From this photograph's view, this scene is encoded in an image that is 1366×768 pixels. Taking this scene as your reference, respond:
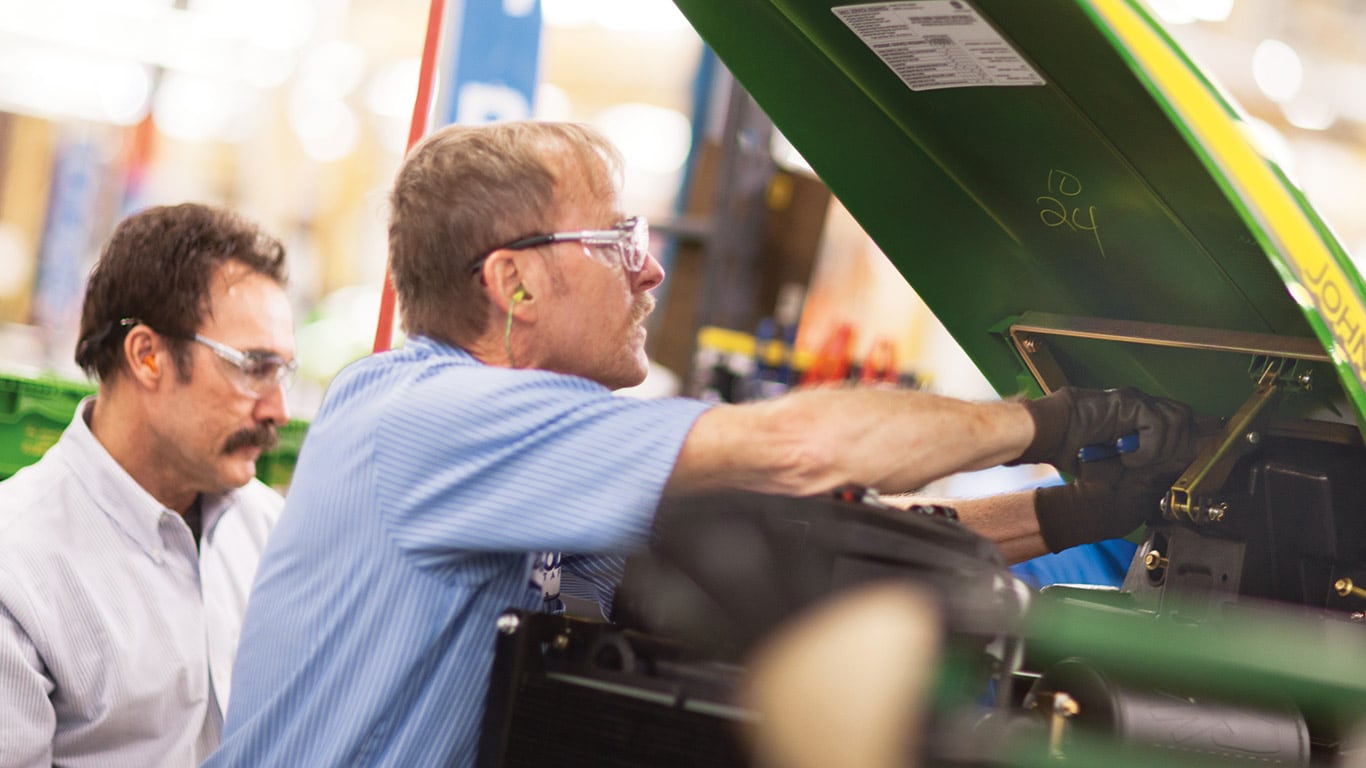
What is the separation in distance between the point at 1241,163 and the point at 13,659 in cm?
174

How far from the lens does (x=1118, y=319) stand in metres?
1.57

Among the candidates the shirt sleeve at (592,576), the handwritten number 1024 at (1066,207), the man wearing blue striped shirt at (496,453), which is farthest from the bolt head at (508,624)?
the handwritten number 1024 at (1066,207)

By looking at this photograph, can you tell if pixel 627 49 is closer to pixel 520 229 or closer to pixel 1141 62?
pixel 520 229

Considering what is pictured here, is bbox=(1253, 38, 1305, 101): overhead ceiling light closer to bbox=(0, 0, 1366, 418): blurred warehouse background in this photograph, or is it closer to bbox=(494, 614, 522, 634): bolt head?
bbox=(0, 0, 1366, 418): blurred warehouse background

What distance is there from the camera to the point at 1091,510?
1.54 metres

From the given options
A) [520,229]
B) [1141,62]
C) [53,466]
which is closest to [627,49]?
[53,466]

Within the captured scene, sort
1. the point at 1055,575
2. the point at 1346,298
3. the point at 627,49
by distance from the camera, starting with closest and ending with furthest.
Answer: the point at 1346,298 → the point at 1055,575 → the point at 627,49

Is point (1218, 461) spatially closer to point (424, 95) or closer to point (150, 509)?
point (424, 95)

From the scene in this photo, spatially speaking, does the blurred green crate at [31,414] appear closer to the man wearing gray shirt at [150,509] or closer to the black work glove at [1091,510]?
the man wearing gray shirt at [150,509]

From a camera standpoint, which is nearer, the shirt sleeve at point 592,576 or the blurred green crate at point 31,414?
the shirt sleeve at point 592,576

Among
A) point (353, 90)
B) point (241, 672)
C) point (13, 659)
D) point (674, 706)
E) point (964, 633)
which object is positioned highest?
point (353, 90)

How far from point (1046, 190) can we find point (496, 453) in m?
0.77

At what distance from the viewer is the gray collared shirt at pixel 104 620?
1854 mm

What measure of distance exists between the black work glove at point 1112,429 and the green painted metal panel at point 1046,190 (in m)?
0.15
